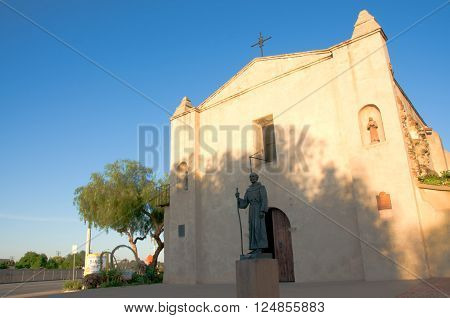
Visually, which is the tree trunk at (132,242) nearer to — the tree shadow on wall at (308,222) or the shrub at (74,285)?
the shrub at (74,285)

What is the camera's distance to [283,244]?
12.4m

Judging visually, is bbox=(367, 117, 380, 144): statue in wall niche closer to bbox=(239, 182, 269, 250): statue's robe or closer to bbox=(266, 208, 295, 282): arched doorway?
bbox=(266, 208, 295, 282): arched doorway

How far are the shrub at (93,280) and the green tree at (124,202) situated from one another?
25.9 feet

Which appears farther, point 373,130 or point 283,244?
point 283,244

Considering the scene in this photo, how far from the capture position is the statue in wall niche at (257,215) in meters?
7.15

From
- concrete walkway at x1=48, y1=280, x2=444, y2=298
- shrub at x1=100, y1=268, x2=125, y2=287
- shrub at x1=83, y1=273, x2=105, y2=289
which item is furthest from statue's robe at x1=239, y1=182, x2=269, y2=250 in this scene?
shrub at x1=83, y1=273, x2=105, y2=289

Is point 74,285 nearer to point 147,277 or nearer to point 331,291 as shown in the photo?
point 147,277

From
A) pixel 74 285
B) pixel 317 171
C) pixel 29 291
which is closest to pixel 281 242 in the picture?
pixel 317 171

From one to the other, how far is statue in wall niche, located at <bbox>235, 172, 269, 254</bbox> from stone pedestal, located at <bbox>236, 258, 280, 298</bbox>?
643mm

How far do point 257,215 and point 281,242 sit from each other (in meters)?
5.53

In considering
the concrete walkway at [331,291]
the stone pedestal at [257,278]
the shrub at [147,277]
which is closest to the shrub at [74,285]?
the shrub at [147,277]
